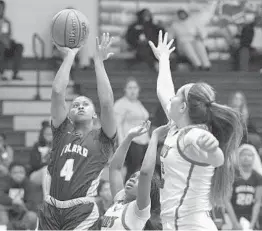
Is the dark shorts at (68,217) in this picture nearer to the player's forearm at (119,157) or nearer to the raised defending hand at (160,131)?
the player's forearm at (119,157)

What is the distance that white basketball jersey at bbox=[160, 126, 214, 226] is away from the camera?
19.9ft

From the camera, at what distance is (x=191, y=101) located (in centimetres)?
612

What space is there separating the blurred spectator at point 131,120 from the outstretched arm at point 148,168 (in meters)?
5.94

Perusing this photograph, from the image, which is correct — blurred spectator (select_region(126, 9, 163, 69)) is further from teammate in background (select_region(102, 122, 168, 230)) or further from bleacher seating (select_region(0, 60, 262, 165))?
teammate in background (select_region(102, 122, 168, 230))

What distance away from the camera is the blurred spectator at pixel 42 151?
1250 centimetres

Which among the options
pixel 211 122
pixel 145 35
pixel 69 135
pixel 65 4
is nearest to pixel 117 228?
pixel 69 135

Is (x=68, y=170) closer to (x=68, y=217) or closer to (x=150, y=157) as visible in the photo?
(x=68, y=217)

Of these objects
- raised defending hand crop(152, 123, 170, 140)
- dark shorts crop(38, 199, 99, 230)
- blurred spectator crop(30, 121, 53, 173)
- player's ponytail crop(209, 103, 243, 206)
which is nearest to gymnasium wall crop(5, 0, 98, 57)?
blurred spectator crop(30, 121, 53, 173)

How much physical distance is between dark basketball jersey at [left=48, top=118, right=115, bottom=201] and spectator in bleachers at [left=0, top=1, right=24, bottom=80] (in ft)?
25.9

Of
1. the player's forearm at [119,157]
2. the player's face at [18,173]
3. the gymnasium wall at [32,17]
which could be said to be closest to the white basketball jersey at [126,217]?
the player's forearm at [119,157]

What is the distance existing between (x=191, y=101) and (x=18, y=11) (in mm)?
10343

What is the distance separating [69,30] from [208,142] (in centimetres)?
223

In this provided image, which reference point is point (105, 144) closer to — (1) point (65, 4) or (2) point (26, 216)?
(2) point (26, 216)

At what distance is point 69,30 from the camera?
7547 mm
